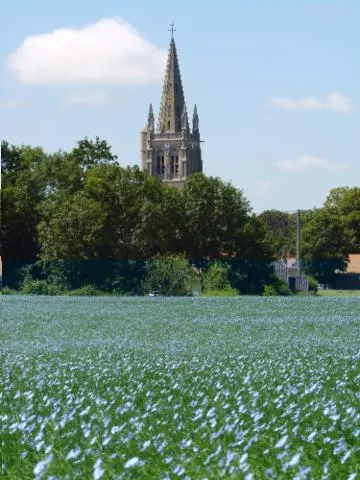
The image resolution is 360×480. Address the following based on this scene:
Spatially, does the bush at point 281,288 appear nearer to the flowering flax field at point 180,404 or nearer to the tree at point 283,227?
the flowering flax field at point 180,404

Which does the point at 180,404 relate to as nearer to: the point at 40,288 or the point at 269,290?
the point at 269,290

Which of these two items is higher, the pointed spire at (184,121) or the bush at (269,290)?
the pointed spire at (184,121)

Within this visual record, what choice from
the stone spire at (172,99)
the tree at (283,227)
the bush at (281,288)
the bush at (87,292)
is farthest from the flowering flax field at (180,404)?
the stone spire at (172,99)

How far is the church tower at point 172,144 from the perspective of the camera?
164 metres

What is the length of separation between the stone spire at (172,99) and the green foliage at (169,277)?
8477cm

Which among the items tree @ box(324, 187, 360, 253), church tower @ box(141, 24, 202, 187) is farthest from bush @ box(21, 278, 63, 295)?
church tower @ box(141, 24, 202, 187)

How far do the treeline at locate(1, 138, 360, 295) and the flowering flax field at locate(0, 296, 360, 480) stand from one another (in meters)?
32.8

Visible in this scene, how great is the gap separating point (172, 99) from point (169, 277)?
101396 mm

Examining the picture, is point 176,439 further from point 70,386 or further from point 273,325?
point 273,325

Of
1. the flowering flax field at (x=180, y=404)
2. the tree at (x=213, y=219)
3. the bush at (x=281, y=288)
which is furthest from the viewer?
the tree at (x=213, y=219)

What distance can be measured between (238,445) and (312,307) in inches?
1323

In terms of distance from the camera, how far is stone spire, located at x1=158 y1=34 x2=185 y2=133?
147250mm

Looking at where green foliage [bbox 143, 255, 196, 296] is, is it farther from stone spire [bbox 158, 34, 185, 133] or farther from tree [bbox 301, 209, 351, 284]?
stone spire [bbox 158, 34, 185, 133]

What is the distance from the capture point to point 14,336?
25.8 m
